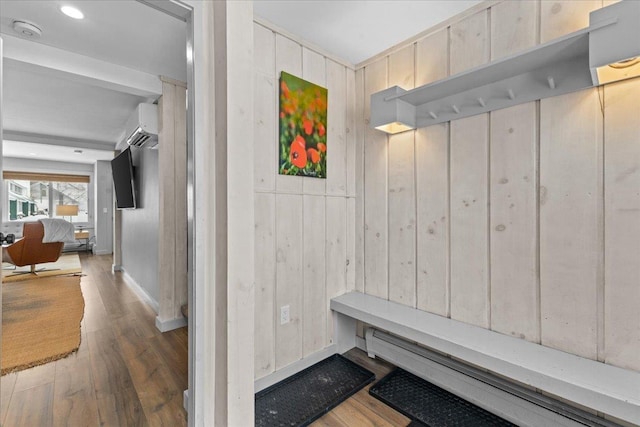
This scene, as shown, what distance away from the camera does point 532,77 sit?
1438 mm

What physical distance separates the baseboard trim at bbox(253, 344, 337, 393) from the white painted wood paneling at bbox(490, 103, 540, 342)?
44.2 inches

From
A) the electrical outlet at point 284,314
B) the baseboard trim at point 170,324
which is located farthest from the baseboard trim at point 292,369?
the baseboard trim at point 170,324

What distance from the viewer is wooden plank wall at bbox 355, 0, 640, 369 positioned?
4.09 feet

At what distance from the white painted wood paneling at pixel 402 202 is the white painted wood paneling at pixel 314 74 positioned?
0.48m

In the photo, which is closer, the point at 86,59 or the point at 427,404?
the point at 427,404

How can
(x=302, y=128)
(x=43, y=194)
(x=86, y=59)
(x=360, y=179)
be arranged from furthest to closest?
(x=43, y=194), (x=86, y=59), (x=360, y=179), (x=302, y=128)

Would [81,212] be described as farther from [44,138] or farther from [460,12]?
[460,12]

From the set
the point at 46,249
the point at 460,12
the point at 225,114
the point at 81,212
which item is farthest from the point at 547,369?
the point at 81,212

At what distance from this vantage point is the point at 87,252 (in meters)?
7.21

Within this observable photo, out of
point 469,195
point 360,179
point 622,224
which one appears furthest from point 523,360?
point 360,179

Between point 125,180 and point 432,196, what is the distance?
13.2 ft

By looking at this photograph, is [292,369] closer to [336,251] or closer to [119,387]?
[336,251]

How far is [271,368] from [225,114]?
1.51 metres

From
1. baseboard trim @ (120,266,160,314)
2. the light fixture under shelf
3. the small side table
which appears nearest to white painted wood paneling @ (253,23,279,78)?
the light fixture under shelf
